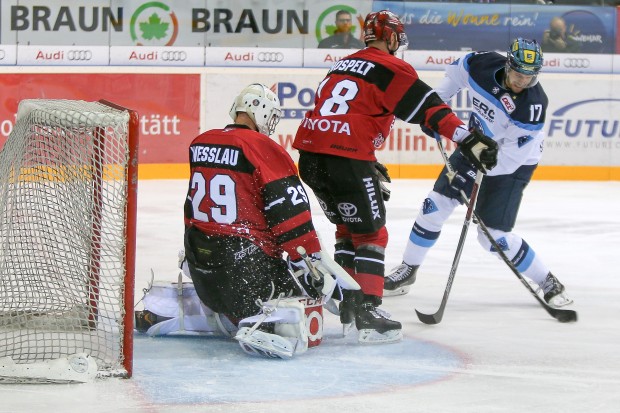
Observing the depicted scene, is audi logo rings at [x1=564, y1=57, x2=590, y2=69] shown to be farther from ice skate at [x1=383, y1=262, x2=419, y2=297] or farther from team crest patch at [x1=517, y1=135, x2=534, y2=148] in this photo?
team crest patch at [x1=517, y1=135, x2=534, y2=148]

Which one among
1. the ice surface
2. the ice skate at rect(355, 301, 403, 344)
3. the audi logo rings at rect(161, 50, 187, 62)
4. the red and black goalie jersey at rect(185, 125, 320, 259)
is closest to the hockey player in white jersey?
the ice surface

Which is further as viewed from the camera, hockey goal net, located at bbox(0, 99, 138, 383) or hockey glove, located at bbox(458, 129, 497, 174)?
hockey glove, located at bbox(458, 129, 497, 174)

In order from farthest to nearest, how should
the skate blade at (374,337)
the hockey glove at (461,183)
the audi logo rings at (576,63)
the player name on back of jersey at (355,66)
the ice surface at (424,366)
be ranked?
the audi logo rings at (576,63) < the hockey glove at (461,183) < the player name on back of jersey at (355,66) < the skate blade at (374,337) < the ice surface at (424,366)

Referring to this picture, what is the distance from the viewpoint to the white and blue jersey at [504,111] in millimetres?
4629

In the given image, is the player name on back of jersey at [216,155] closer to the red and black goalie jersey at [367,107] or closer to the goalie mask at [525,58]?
the red and black goalie jersey at [367,107]

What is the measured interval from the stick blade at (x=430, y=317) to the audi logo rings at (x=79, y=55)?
17.3 feet

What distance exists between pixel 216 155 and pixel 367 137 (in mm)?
614

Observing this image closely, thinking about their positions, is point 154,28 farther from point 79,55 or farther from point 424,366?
point 424,366

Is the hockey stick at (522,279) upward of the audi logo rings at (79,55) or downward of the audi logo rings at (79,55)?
downward

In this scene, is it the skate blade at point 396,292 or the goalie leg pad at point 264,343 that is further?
the skate blade at point 396,292

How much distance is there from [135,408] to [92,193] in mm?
863

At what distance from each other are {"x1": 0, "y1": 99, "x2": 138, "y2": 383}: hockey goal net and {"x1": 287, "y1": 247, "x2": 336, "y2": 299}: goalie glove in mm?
559

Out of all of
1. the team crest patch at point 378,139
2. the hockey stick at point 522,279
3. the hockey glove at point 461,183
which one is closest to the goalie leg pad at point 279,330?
the team crest patch at point 378,139

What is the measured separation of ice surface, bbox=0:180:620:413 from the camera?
124 inches
